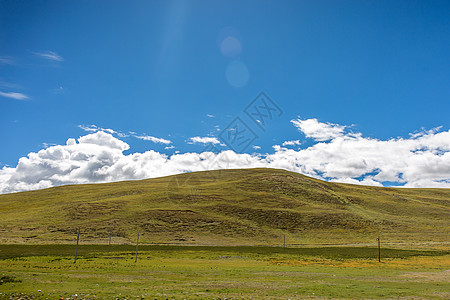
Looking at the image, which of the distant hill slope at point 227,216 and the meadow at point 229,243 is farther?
the distant hill slope at point 227,216

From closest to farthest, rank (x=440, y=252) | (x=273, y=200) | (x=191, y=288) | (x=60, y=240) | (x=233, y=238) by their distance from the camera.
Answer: (x=191, y=288)
(x=440, y=252)
(x=60, y=240)
(x=233, y=238)
(x=273, y=200)

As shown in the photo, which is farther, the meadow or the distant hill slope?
the distant hill slope

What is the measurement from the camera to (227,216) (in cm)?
12100

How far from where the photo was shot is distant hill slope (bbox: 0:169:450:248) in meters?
98.9

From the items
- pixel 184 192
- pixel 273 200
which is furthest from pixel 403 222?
pixel 184 192

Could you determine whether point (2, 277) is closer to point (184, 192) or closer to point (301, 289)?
point (301, 289)

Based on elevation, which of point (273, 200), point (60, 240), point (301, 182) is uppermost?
point (301, 182)

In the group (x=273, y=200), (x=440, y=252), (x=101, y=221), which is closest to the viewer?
(x=440, y=252)

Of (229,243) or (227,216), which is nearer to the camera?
(229,243)

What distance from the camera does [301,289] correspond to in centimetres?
2709

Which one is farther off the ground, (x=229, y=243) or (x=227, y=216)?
(x=227, y=216)

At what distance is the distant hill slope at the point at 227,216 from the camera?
9888 centimetres

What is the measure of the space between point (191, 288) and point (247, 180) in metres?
160

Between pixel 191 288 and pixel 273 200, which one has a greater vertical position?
pixel 273 200
